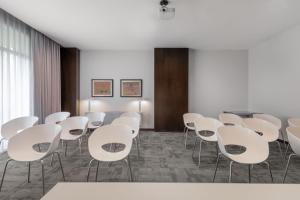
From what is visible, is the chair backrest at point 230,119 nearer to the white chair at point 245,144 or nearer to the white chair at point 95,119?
the white chair at point 245,144

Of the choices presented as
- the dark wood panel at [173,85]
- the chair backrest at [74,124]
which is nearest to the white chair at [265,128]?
the dark wood panel at [173,85]

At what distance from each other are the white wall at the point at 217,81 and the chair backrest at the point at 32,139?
17.3 ft

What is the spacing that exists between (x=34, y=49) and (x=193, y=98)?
17.4 feet

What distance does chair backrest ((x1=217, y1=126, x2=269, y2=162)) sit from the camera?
2.56 m

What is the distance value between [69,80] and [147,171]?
4.90 m

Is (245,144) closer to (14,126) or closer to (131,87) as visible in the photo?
(14,126)

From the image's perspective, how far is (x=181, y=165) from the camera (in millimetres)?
3689

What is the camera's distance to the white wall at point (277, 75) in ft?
15.7

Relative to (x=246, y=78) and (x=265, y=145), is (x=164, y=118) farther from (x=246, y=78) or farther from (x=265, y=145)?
(x=265, y=145)

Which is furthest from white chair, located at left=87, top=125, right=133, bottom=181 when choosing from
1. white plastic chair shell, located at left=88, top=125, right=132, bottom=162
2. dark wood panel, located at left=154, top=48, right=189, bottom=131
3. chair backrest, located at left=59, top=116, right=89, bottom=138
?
dark wood panel, located at left=154, top=48, right=189, bottom=131

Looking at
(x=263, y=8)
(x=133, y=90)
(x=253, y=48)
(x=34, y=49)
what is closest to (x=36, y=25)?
(x=34, y=49)

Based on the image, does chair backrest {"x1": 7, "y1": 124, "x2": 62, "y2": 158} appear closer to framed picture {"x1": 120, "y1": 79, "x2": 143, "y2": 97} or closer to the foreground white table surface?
the foreground white table surface

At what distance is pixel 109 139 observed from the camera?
111 inches

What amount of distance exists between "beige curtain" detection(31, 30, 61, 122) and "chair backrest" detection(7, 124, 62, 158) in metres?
2.78
